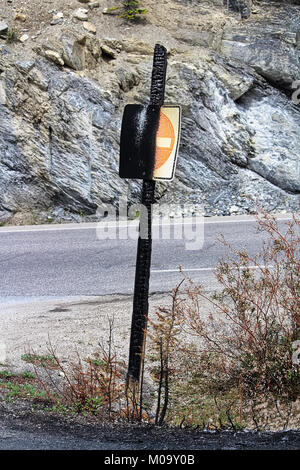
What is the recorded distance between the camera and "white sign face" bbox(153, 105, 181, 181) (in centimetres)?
514

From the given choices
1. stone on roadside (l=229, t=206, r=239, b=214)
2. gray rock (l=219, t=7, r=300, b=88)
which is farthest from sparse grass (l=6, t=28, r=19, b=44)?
stone on roadside (l=229, t=206, r=239, b=214)

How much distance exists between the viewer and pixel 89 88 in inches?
559

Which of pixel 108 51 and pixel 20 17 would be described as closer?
pixel 108 51

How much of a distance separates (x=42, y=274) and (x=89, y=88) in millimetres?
6152

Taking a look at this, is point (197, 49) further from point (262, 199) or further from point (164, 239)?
point (164, 239)

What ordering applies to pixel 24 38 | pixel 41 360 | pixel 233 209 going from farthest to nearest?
1. pixel 24 38
2. pixel 233 209
3. pixel 41 360

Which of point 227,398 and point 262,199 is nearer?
point 227,398

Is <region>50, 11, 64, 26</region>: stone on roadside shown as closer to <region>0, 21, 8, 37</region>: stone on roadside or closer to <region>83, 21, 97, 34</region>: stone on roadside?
<region>83, 21, 97, 34</region>: stone on roadside

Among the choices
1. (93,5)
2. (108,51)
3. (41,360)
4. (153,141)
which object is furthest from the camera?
(93,5)

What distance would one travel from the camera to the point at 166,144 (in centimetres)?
515

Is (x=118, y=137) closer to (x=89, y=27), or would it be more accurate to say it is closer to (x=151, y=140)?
(x=89, y=27)

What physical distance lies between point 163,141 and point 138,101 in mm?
9817

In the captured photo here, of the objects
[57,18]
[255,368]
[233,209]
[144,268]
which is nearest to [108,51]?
[57,18]
